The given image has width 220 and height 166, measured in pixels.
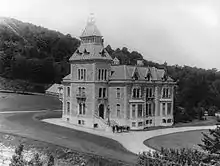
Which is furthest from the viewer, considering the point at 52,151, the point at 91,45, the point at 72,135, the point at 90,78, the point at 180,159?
the point at 91,45

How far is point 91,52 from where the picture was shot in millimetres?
28297

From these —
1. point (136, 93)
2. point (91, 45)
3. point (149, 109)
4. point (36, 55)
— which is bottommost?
point (149, 109)

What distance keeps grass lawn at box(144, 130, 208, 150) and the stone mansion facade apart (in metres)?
3.51

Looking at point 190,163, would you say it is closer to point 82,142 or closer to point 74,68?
point 82,142

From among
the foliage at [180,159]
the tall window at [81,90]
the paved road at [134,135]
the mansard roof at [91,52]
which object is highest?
the mansard roof at [91,52]

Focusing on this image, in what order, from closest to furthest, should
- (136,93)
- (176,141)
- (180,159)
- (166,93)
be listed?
(180,159) < (176,141) < (136,93) < (166,93)

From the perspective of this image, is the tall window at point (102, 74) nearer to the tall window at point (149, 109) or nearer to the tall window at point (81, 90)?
the tall window at point (81, 90)

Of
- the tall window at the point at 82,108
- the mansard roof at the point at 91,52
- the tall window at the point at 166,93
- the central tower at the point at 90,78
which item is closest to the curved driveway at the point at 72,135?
the tall window at the point at 82,108

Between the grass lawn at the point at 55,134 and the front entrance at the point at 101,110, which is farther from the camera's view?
the front entrance at the point at 101,110

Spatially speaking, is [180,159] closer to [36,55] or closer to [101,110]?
[101,110]

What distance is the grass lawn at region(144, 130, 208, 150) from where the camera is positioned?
22.3 metres

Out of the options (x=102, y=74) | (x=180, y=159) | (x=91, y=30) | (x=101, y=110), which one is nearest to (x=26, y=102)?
(x=101, y=110)

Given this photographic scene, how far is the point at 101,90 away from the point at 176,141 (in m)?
7.51

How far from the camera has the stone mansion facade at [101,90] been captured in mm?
28094
